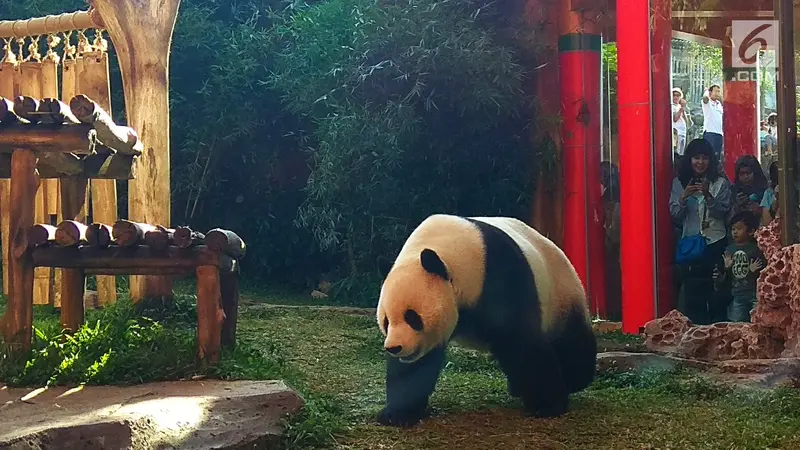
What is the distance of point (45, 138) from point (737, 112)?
412 centimetres

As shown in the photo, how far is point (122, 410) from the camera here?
2.99 metres

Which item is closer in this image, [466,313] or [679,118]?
[466,313]

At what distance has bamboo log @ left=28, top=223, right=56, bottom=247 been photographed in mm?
3822

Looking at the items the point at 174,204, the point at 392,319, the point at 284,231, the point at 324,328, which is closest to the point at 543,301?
the point at 392,319

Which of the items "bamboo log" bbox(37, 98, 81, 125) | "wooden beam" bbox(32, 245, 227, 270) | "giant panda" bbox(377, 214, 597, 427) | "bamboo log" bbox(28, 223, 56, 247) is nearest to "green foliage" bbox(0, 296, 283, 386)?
"wooden beam" bbox(32, 245, 227, 270)

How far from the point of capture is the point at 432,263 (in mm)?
3400

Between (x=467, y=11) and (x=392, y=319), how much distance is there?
14.4ft

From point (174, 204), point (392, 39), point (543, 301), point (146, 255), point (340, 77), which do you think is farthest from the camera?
point (174, 204)

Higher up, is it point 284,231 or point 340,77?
point 340,77

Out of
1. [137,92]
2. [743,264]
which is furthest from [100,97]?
[743,264]

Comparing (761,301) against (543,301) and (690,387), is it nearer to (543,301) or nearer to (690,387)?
(690,387)

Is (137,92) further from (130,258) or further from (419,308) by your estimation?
(419,308)

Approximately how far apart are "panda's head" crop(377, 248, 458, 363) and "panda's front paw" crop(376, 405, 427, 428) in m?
0.22

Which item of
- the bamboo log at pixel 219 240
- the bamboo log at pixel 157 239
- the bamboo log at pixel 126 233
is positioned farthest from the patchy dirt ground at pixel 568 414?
the bamboo log at pixel 126 233
